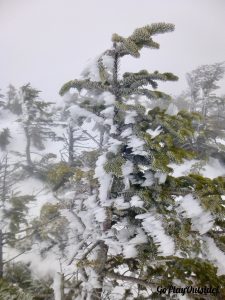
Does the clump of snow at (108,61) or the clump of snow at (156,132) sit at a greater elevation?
the clump of snow at (108,61)

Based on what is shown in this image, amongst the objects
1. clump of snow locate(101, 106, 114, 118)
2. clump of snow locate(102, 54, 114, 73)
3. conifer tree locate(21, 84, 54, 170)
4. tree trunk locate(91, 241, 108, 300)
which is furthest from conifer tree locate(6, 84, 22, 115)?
tree trunk locate(91, 241, 108, 300)

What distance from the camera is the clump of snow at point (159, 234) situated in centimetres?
471

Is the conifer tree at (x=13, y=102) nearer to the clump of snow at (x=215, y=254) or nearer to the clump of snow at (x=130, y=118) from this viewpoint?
the clump of snow at (x=130, y=118)

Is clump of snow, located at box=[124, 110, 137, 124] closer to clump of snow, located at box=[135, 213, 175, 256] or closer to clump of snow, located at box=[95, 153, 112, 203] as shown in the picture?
clump of snow, located at box=[95, 153, 112, 203]

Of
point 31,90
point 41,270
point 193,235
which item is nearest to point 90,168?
point 193,235

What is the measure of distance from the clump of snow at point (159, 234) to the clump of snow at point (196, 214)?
46 cm

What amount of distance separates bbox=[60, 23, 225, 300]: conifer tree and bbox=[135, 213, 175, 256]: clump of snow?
0.06 ft

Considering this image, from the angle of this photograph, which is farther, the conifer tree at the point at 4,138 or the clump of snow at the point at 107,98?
the conifer tree at the point at 4,138

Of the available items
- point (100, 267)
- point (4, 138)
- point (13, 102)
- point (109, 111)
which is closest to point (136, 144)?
point (109, 111)

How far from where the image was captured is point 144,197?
5520mm

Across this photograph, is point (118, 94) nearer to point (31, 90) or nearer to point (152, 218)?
point (152, 218)

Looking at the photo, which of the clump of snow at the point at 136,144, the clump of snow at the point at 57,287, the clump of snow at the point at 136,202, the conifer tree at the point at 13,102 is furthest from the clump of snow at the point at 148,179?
→ the conifer tree at the point at 13,102

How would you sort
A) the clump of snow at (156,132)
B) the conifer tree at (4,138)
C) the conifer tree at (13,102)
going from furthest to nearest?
the conifer tree at (13,102) < the conifer tree at (4,138) < the clump of snow at (156,132)

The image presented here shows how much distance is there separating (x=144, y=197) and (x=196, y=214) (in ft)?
3.38
